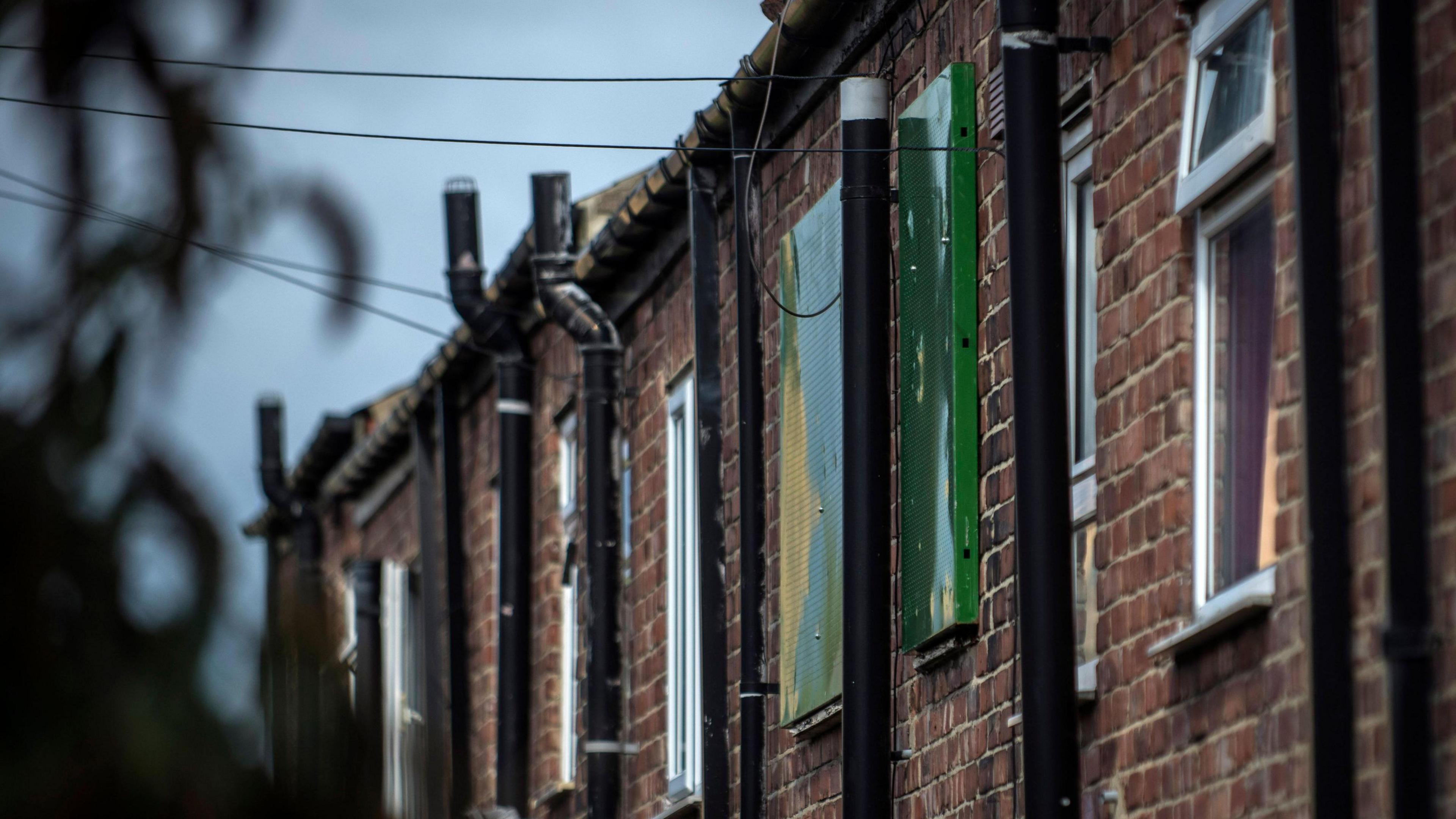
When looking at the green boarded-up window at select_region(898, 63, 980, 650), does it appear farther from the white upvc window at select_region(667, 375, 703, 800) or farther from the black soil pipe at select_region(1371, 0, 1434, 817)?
the black soil pipe at select_region(1371, 0, 1434, 817)

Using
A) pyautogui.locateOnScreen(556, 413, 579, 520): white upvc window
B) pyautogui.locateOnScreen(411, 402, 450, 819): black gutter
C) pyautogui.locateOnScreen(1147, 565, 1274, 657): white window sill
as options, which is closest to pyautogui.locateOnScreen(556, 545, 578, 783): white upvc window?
pyautogui.locateOnScreen(556, 413, 579, 520): white upvc window

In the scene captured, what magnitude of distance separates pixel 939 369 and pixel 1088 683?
1.57m

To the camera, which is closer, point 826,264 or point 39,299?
point 39,299

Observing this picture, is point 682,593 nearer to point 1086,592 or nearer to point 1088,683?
point 1086,592

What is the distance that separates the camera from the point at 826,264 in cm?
941

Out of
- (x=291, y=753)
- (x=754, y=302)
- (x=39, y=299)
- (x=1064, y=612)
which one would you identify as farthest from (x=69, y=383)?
(x=754, y=302)

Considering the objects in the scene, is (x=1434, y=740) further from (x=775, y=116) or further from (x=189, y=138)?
(x=775, y=116)

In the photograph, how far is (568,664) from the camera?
1412 centimetres

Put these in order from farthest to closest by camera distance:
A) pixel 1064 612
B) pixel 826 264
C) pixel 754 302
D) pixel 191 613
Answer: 1. pixel 754 302
2. pixel 826 264
3. pixel 1064 612
4. pixel 191 613

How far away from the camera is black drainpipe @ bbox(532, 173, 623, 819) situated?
12.1 metres

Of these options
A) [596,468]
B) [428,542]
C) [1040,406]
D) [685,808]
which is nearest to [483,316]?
[596,468]

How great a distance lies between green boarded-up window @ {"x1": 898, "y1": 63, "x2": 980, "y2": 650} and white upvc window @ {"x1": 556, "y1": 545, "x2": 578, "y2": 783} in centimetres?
566

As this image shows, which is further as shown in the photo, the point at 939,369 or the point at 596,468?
the point at 596,468

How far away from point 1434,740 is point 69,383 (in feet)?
10.6
